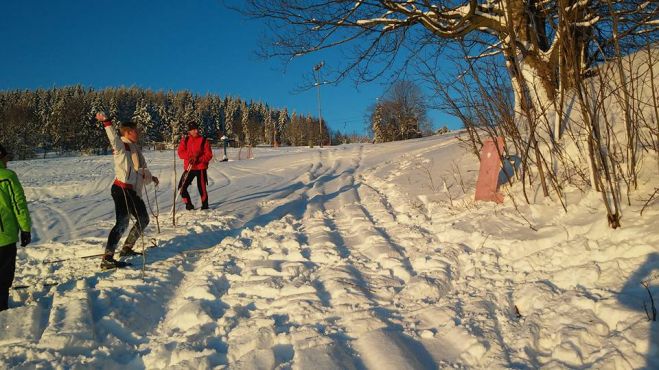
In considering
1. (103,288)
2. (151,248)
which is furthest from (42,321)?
(151,248)

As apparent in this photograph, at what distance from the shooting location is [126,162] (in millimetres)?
4887

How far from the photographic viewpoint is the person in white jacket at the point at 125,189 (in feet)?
15.0

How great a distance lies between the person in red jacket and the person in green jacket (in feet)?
13.5

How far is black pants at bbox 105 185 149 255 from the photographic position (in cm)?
461

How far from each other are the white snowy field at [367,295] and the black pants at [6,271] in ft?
0.48

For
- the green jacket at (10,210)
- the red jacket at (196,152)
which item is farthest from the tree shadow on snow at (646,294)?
the red jacket at (196,152)

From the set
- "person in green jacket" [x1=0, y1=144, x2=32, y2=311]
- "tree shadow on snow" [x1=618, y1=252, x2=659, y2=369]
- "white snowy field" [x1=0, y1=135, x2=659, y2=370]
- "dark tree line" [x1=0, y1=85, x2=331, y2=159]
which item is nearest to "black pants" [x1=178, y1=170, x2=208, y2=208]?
"white snowy field" [x1=0, y1=135, x2=659, y2=370]

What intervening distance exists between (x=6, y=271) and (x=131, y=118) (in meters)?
73.2

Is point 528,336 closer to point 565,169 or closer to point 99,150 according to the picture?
point 565,169

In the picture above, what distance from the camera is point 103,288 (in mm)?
3771

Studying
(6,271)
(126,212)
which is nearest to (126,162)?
(126,212)

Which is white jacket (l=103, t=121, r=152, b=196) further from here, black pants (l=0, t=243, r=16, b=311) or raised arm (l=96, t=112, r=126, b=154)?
black pants (l=0, t=243, r=16, b=311)

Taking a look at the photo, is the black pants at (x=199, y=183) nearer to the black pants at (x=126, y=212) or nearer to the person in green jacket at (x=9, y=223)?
the black pants at (x=126, y=212)

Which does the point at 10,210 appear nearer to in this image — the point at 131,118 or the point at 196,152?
the point at 196,152
